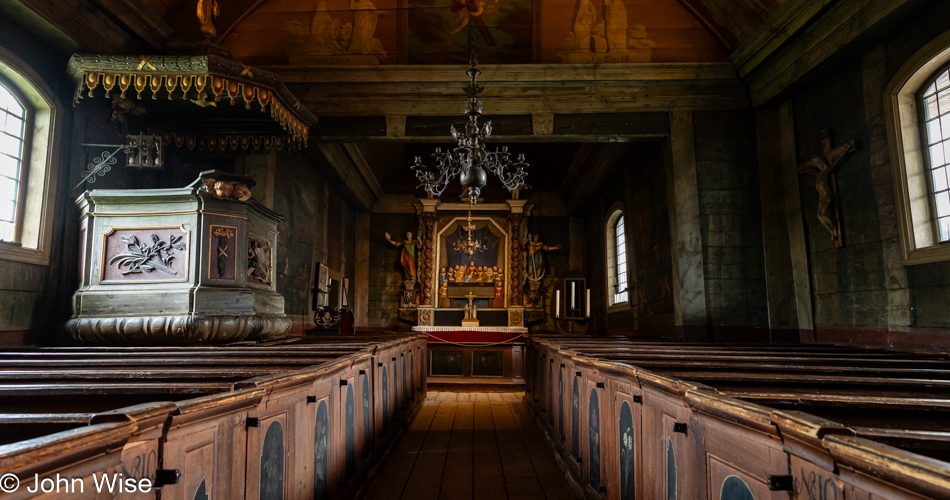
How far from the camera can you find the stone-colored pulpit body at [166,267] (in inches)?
138

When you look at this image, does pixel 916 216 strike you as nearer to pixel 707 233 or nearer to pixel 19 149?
pixel 707 233

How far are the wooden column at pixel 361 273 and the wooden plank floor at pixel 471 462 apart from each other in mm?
5283

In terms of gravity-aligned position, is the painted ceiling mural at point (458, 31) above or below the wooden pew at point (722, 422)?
above

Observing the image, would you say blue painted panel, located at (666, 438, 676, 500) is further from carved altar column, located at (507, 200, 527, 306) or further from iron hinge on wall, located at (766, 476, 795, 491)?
carved altar column, located at (507, 200, 527, 306)

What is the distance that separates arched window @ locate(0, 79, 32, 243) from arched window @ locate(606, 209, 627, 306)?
760 centimetres

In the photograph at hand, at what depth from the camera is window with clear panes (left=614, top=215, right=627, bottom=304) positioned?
28.9 feet

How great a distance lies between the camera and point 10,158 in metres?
3.61

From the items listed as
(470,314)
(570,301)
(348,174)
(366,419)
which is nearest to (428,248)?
(470,314)

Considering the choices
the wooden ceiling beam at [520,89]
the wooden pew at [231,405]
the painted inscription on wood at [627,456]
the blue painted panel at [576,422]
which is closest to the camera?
the wooden pew at [231,405]

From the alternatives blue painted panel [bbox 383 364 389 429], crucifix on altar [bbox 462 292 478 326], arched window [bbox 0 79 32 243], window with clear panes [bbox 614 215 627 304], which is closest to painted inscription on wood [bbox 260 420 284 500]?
blue painted panel [bbox 383 364 389 429]

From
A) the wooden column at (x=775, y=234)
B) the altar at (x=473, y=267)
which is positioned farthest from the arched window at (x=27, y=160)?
the altar at (x=473, y=267)

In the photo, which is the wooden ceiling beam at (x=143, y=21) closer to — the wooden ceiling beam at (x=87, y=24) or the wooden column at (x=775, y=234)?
the wooden ceiling beam at (x=87, y=24)

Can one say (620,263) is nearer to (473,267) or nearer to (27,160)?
(473,267)

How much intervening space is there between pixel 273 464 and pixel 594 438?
1.45 meters
